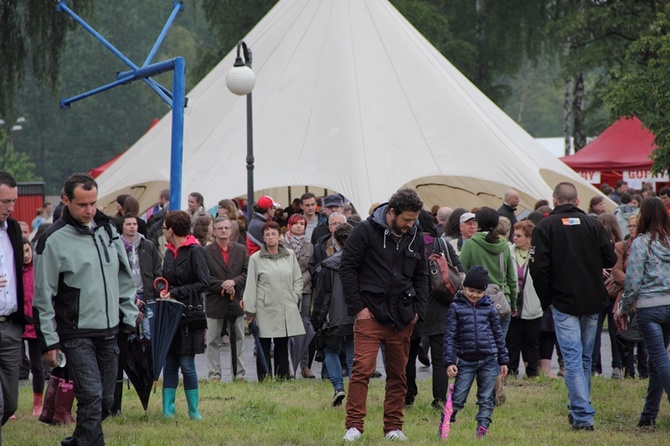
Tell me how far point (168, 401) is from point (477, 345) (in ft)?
8.47

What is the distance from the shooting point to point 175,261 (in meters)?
8.55

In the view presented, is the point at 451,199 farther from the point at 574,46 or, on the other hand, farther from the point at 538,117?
the point at 538,117

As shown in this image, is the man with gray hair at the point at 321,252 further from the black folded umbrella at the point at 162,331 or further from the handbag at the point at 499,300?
the black folded umbrella at the point at 162,331

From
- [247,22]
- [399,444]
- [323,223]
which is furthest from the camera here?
[247,22]

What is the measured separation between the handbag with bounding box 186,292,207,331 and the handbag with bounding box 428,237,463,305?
1884 mm

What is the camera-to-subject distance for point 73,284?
20.3 ft

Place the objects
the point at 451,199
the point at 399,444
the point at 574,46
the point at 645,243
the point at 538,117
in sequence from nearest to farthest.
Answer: the point at 399,444 < the point at 645,243 < the point at 451,199 < the point at 574,46 < the point at 538,117

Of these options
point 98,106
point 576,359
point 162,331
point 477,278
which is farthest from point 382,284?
point 98,106

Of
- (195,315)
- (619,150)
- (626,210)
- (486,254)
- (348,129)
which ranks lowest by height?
(195,315)

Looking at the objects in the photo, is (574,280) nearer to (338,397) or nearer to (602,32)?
(338,397)

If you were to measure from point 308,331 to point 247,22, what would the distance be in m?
25.1

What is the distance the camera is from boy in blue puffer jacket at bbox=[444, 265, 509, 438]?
7.51 m

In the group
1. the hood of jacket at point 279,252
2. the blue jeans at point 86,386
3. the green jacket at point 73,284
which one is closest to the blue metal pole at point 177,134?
the hood of jacket at point 279,252

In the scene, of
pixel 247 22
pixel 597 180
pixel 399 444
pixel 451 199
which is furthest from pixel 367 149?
pixel 247 22
